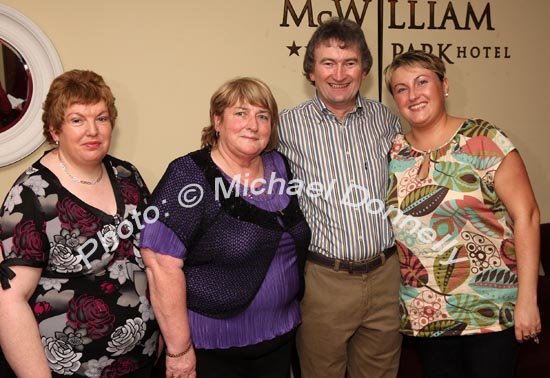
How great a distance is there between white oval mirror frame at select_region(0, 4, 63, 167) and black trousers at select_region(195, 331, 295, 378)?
129cm

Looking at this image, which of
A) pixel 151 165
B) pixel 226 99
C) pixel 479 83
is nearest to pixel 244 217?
pixel 226 99

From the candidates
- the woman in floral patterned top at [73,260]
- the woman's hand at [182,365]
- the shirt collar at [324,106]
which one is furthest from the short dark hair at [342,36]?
the woman's hand at [182,365]

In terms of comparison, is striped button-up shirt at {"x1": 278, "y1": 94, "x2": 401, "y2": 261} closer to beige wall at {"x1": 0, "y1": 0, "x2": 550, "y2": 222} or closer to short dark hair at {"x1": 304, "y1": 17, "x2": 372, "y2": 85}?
short dark hair at {"x1": 304, "y1": 17, "x2": 372, "y2": 85}

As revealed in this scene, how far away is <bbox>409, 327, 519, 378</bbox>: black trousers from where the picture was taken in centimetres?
184

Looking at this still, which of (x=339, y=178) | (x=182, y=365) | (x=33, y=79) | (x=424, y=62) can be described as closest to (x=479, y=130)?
(x=424, y=62)

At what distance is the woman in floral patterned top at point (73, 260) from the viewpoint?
1.54 m

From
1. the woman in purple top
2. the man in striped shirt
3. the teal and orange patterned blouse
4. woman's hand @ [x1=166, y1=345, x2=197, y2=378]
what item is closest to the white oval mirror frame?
the woman in purple top

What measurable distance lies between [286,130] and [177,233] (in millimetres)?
716

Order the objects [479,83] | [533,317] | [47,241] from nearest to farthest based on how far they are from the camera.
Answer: [47,241] → [533,317] → [479,83]

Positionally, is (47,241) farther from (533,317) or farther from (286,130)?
(533,317)

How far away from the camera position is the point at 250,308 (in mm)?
1740

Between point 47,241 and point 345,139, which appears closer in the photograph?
point 47,241

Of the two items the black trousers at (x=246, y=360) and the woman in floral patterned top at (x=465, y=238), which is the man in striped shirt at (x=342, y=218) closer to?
the woman in floral patterned top at (x=465, y=238)

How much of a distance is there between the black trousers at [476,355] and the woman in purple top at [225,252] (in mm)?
609
